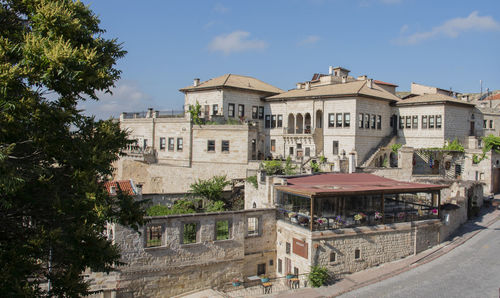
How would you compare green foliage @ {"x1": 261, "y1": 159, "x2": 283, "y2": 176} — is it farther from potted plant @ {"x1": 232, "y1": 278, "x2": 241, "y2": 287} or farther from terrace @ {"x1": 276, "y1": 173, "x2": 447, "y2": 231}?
potted plant @ {"x1": 232, "y1": 278, "x2": 241, "y2": 287}

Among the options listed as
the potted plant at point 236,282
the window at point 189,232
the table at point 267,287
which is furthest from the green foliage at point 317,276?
the window at point 189,232

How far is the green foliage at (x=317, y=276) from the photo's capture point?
20.6m

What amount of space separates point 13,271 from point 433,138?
133ft

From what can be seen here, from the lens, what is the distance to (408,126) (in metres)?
42.9

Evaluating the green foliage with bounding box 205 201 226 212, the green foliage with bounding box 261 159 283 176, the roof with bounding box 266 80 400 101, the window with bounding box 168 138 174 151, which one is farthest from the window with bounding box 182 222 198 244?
the roof with bounding box 266 80 400 101

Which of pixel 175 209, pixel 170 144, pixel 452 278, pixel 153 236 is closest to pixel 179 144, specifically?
pixel 170 144

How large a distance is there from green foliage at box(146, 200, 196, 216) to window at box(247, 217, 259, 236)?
532 centimetres

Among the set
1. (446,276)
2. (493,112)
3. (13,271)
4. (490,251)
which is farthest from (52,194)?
(493,112)

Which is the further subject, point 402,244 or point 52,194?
point 402,244

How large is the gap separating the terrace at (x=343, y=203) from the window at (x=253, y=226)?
153 centimetres

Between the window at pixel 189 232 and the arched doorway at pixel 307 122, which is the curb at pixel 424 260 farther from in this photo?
the arched doorway at pixel 307 122

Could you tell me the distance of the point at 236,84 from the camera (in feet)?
148

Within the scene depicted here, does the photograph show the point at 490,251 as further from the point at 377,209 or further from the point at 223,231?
the point at 223,231

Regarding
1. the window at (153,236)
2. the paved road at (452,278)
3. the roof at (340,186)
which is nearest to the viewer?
the paved road at (452,278)
